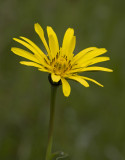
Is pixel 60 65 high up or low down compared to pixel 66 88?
up

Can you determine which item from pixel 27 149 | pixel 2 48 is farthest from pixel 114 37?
pixel 27 149

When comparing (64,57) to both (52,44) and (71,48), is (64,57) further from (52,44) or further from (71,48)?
(52,44)

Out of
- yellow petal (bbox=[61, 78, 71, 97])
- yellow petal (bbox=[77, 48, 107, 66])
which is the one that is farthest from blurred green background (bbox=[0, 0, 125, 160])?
yellow petal (bbox=[61, 78, 71, 97])

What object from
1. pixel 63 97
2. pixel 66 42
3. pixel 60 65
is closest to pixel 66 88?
pixel 60 65

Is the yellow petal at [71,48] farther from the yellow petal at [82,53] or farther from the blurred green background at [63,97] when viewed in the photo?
the blurred green background at [63,97]

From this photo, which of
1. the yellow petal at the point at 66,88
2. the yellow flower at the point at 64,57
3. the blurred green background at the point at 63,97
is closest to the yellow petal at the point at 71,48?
the yellow flower at the point at 64,57

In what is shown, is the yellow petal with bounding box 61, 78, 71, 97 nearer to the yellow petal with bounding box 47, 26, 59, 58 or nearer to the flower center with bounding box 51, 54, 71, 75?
the flower center with bounding box 51, 54, 71, 75
